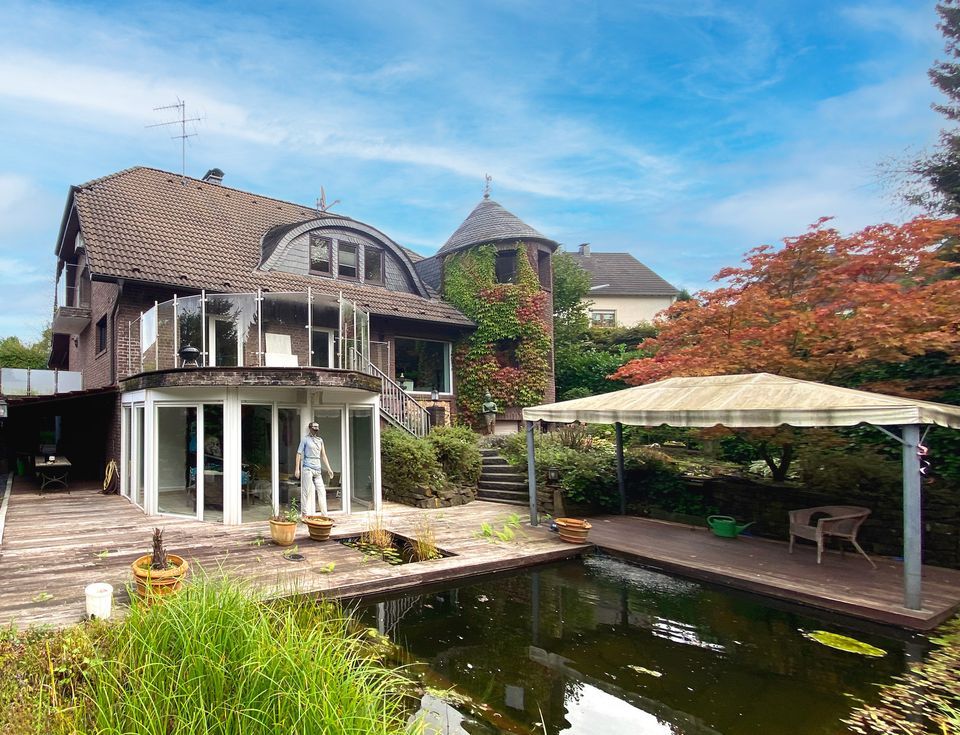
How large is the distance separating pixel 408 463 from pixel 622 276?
27.2 m

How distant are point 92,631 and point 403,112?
1367cm

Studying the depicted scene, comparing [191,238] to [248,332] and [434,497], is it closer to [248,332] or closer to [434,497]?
[248,332]

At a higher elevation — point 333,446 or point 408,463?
point 333,446

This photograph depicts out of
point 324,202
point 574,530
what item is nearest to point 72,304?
point 324,202

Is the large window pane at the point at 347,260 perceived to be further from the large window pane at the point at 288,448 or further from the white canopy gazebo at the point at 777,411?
the white canopy gazebo at the point at 777,411

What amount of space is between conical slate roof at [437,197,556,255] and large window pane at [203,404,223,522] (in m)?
11.0

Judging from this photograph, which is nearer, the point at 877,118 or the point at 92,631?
the point at 92,631

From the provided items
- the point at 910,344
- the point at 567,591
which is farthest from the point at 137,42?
the point at 910,344

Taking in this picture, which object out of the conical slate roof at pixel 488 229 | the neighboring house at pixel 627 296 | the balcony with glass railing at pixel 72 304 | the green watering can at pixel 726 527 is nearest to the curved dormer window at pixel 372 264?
the conical slate roof at pixel 488 229

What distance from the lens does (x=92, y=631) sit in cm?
433

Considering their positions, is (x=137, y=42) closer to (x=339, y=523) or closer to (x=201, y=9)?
(x=201, y=9)

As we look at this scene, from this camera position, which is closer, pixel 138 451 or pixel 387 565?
pixel 387 565

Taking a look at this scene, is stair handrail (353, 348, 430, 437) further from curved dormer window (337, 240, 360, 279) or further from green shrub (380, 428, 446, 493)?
curved dormer window (337, 240, 360, 279)

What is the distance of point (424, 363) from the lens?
18172 millimetres
